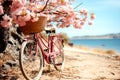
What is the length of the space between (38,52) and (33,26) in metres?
0.76

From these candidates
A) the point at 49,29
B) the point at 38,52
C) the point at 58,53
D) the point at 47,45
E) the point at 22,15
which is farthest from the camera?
the point at 58,53

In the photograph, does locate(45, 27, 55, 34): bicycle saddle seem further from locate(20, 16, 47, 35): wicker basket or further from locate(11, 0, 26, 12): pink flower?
locate(11, 0, 26, 12): pink flower

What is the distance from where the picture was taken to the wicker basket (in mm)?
6836

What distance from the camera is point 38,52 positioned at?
7414 millimetres

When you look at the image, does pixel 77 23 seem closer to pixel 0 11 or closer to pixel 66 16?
pixel 66 16

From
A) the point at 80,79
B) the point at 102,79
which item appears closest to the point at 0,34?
the point at 80,79

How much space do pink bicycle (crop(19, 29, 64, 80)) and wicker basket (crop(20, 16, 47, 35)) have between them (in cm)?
24

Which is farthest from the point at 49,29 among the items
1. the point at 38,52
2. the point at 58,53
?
the point at 38,52

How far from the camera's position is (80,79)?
8.14 meters

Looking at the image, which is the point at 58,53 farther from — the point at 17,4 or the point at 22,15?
the point at 17,4

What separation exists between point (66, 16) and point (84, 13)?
0.63 metres

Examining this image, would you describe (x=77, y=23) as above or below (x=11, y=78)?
above

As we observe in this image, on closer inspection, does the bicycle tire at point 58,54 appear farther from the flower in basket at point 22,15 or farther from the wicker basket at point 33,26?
the flower in basket at point 22,15

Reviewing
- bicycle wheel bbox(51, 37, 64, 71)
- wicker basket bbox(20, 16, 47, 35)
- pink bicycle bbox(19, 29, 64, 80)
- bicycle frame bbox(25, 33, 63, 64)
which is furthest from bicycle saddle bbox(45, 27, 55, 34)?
wicker basket bbox(20, 16, 47, 35)
